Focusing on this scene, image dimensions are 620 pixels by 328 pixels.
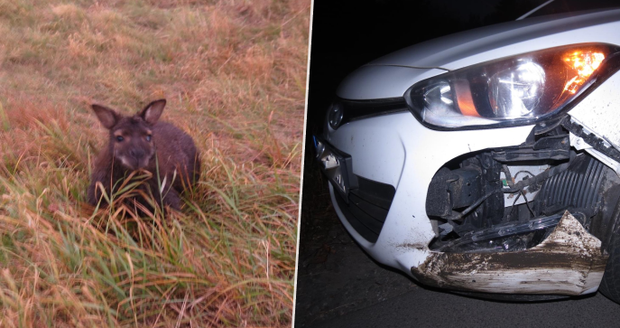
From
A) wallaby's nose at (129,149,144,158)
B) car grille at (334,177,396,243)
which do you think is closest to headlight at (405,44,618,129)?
car grille at (334,177,396,243)

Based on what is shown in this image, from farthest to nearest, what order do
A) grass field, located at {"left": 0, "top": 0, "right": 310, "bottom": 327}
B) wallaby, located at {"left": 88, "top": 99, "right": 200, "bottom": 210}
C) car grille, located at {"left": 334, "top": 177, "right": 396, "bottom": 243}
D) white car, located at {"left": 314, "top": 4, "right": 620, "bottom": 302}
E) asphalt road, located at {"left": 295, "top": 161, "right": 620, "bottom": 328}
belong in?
asphalt road, located at {"left": 295, "top": 161, "right": 620, "bottom": 328} < car grille, located at {"left": 334, "top": 177, "right": 396, "bottom": 243} < white car, located at {"left": 314, "top": 4, "right": 620, "bottom": 302} < wallaby, located at {"left": 88, "top": 99, "right": 200, "bottom": 210} < grass field, located at {"left": 0, "top": 0, "right": 310, "bottom": 327}

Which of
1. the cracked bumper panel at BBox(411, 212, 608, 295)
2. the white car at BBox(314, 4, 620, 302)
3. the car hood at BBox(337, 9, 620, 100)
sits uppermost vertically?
the car hood at BBox(337, 9, 620, 100)

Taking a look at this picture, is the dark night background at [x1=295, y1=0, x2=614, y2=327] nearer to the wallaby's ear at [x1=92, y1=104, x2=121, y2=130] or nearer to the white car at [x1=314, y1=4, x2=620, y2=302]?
the white car at [x1=314, y1=4, x2=620, y2=302]

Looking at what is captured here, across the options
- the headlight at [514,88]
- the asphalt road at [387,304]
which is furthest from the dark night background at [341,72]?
the headlight at [514,88]

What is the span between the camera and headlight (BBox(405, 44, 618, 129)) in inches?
69.2

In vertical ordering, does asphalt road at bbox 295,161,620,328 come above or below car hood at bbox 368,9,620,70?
below

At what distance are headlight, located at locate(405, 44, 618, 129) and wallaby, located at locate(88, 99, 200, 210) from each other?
2.78 ft

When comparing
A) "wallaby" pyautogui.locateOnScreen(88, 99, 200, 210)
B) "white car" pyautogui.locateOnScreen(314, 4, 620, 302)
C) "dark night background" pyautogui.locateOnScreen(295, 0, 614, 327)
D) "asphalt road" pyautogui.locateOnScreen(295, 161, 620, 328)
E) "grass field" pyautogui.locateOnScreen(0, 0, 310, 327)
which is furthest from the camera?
"dark night background" pyautogui.locateOnScreen(295, 0, 614, 327)

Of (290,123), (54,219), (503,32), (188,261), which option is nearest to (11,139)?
(54,219)

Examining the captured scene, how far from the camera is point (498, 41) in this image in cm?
199

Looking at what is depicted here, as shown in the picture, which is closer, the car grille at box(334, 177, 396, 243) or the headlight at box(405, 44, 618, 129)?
the headlight at box(405, 44, 618, 129)

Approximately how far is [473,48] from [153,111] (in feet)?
4.00

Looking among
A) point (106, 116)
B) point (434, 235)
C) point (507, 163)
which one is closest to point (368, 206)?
point (434, 235)

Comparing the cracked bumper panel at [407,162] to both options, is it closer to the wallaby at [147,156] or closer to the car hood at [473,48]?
the car hood at [473,48]
